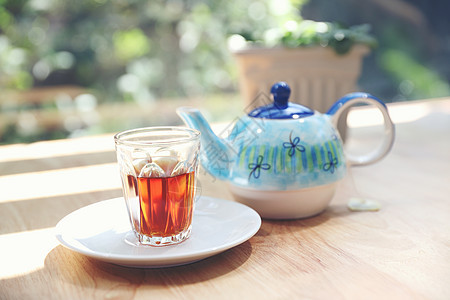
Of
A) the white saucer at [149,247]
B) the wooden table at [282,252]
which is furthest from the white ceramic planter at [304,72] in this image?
the white saucer at [149,247]

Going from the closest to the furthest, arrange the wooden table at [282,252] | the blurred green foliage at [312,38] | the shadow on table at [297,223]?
the wooden table at [282,252] → the shadow on table at [297,223] → the blurred green foliage at [312,38]

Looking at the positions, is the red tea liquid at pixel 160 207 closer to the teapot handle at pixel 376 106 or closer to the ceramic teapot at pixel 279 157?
the ceramic teapot at pixel 279 157

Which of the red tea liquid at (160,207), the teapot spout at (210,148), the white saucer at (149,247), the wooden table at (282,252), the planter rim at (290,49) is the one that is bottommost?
the wooden table at (282,252)

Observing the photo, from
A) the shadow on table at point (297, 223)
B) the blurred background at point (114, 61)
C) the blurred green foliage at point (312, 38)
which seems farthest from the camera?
the blurred background at point (114, 61)

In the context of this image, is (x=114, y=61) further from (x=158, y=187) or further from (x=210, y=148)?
(x=158, y=187)

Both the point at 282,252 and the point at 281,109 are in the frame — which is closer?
the point at 282,252

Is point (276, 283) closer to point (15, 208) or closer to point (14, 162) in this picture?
point (15, 208)

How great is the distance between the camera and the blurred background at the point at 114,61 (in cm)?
370

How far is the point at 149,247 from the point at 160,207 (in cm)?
5

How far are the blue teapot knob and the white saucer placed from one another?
151 millimetres

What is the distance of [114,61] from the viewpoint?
396 centimetres

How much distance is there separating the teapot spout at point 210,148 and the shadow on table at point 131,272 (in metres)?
0.15

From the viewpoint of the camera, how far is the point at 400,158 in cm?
103

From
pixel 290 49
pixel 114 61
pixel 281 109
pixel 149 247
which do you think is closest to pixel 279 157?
pixel 281 109
